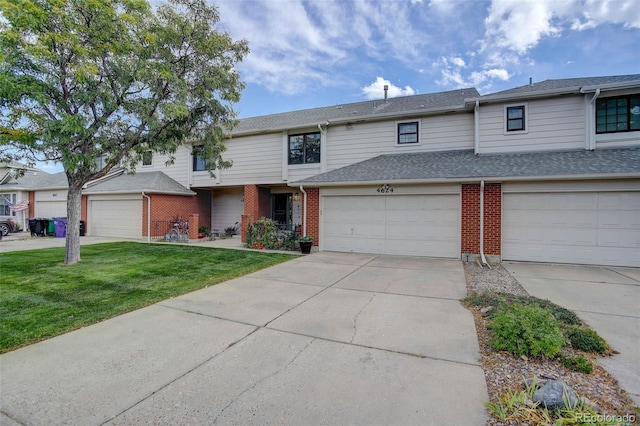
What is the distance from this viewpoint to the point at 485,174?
8.84 m

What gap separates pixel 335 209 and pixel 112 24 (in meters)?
8.33

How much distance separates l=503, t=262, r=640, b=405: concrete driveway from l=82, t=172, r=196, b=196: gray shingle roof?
1463 cm

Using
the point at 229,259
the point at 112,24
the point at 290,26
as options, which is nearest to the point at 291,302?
the point at 229,259

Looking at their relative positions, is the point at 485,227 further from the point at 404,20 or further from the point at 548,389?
the point at 404,20

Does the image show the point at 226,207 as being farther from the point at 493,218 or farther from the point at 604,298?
the point at 604,298

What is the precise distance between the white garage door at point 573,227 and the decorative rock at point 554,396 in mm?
7521

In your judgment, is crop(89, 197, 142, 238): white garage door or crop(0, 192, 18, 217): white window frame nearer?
crop(89, 197, 142, 238): white garage door

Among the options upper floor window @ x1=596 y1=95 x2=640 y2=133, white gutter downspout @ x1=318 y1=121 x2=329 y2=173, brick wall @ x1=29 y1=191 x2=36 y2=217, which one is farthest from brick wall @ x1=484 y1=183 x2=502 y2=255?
brick wall @ x1=29 y1=191 x2=36 y2=217

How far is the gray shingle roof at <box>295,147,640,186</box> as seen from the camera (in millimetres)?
8133

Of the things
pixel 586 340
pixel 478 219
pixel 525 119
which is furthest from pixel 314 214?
pixel 586 340

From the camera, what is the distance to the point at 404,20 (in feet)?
36.7

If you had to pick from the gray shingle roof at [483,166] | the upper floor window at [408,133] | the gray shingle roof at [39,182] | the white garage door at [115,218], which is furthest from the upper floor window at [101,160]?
the upper floor window at [408,133]
